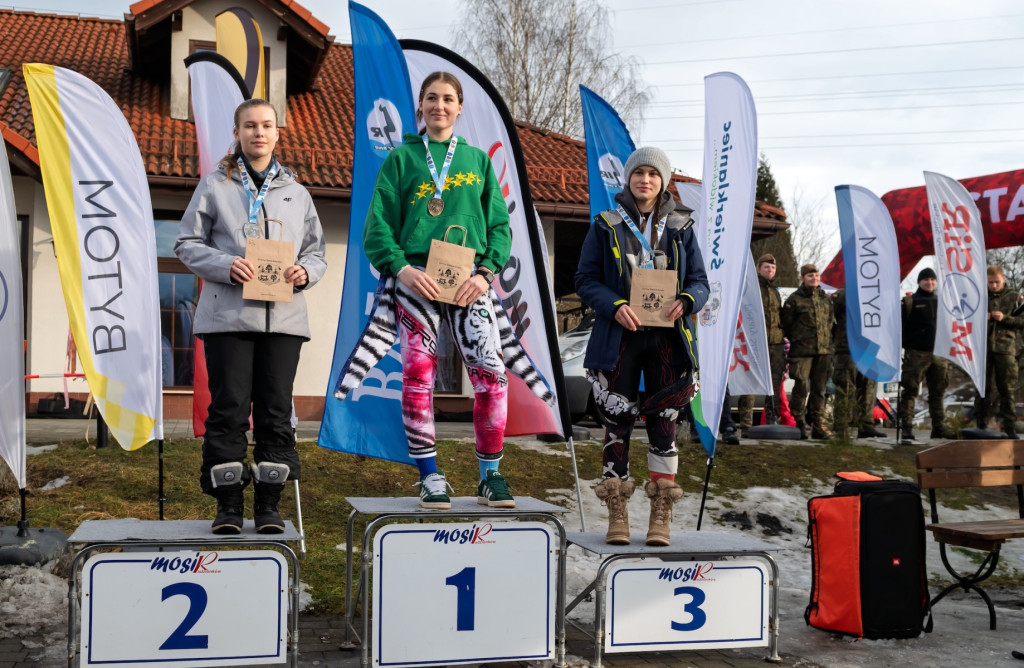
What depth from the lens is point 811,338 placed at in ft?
38.3

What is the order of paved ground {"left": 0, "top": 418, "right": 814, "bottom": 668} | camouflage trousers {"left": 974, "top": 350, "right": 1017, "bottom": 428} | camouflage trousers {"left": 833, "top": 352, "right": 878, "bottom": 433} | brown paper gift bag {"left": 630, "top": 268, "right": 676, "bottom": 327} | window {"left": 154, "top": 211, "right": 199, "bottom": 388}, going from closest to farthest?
paved ground {"left": 0, "top": 418, "right": 814, "bottom": 668} → brown paper gift bag {"left": 630, "top": 268, "right": 676, "bottom": 327} → camouflage trousers {"left": 833, "top": 352, "right": 878, "bottom": 433} → camouflage trousers {"left": 974, "top": 350, "right": 1017, "bottom": 428} → window {"left": 154, "top": 211, "right": 199, "bottom": 388}

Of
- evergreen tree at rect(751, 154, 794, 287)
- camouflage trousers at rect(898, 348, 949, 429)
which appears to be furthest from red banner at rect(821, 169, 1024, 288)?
evergreen tree at rect(751, 154, 794, 287)

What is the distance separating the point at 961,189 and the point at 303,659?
9.52 m

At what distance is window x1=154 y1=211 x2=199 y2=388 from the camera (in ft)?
44.3

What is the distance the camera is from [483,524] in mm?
4332

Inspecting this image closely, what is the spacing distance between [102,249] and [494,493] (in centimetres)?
250

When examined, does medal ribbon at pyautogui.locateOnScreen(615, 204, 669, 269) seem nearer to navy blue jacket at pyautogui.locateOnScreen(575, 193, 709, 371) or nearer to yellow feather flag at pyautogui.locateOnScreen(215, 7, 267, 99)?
navy blue jacket at pyautogui.locateOnScreen(575, 193, 709, 371)

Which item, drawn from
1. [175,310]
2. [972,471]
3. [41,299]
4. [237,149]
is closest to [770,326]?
[972,471]

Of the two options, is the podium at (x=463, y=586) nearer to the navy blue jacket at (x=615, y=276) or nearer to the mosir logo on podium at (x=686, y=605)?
the mosir logo on podium at (x=686, y=605)

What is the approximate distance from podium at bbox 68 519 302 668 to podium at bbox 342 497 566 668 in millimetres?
381

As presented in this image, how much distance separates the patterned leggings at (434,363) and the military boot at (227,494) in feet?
2.63

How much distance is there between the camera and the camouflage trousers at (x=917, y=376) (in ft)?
40.1

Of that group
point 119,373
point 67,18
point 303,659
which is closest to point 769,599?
point 303,659

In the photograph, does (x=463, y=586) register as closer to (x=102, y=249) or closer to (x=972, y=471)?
(x=102, y=249)
